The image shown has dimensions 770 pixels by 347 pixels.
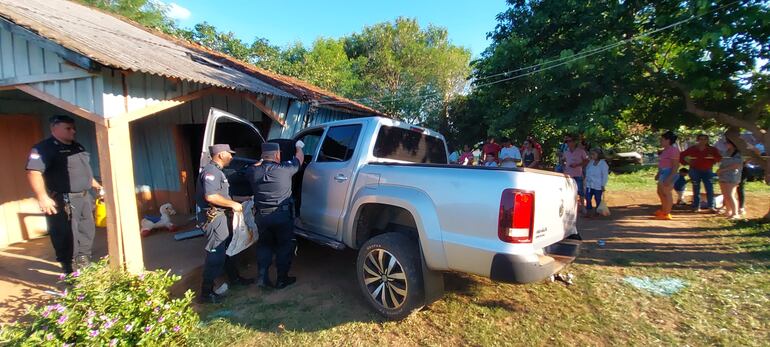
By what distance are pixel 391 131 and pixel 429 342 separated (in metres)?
2.20

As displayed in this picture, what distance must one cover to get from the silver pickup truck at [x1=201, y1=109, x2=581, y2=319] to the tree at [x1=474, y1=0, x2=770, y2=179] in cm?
320

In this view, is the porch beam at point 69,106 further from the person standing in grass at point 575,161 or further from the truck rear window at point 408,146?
the person standing in grass at point 575,161

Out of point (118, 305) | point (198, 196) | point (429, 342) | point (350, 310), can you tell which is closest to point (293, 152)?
point (198, 196)

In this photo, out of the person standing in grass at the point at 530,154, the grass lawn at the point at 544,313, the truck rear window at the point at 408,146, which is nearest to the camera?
the grass lawn at the point at 544,313

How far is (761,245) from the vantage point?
4.98 m

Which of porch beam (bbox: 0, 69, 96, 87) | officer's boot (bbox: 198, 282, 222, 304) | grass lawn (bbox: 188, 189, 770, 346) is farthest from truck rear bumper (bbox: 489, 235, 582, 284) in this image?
porch beam (bbox: 0, 69, 96, 87)

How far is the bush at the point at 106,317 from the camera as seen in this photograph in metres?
2.36

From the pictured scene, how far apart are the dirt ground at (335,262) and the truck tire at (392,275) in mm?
282

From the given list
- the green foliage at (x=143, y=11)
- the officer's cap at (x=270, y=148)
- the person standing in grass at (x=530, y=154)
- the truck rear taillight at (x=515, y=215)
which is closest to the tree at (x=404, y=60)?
the green foliage at (x=143, y=11)

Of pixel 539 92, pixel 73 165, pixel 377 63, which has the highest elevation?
pixel 377 63

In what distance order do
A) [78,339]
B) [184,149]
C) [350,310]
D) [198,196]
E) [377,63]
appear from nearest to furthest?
[78,339]
[350,310]
[198,196]
[184,149]
[377,63]

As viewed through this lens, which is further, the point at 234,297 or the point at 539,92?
the point at 539,92

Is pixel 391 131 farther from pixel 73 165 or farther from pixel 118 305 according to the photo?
pixel 73 165

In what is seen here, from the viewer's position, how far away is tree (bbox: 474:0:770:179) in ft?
15.6
